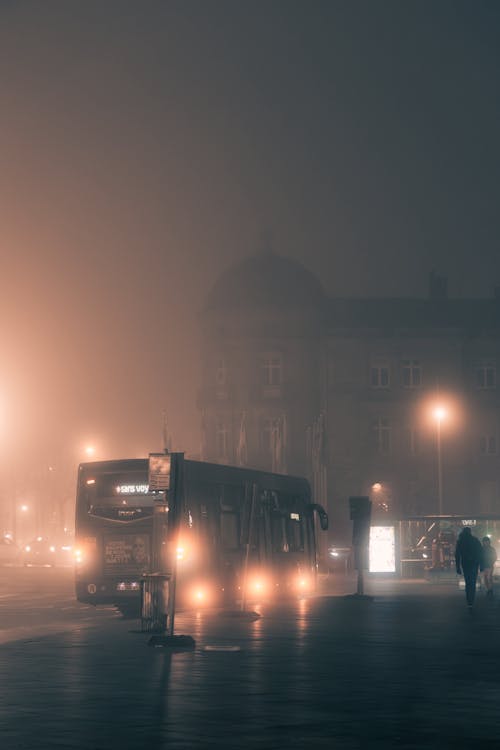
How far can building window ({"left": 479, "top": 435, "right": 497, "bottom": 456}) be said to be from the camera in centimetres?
9850

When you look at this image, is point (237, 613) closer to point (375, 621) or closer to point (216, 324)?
point (375, 621)

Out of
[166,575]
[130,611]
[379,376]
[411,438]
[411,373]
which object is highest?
[411,373]

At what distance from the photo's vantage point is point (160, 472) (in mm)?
23703

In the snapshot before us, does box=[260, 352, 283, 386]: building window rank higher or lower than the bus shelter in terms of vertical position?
higher

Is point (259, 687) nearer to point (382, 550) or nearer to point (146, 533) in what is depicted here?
point (146, 533)

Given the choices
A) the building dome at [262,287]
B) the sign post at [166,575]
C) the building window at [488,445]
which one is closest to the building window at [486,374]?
the building window at [488,445]

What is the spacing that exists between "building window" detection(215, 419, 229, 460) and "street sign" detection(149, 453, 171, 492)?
240 ft

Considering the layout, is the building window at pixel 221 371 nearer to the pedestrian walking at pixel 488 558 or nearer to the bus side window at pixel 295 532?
the bus side window at pixel 295 532

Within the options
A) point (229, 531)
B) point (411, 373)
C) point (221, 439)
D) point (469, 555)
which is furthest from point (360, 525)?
point (411, 373)

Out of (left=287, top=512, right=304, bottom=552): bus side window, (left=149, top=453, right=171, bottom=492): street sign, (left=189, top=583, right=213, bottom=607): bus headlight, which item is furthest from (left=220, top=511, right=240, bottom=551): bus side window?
(left=149, top=453, right=171, bottom=492): street sign

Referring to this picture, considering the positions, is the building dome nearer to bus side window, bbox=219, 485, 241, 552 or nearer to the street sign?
bus side window, bbox=219, 485, 241, 552

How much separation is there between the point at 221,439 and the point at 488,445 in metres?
17.0

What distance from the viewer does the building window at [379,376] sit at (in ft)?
322

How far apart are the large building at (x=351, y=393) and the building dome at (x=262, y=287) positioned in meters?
0.09
